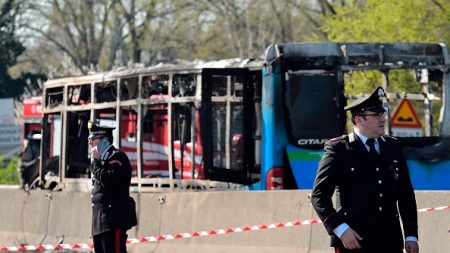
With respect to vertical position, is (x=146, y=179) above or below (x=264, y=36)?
below

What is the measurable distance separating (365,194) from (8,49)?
51.3 metres

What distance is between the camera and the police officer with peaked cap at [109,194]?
1090 cm

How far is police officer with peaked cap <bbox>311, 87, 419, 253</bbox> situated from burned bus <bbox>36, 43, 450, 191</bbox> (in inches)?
347

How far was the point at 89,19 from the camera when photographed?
59.5m

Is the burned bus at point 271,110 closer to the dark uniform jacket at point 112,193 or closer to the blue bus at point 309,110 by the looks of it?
the blue bus at point 309,110

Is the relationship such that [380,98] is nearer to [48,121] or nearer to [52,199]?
[52,199]

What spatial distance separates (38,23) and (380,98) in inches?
2151

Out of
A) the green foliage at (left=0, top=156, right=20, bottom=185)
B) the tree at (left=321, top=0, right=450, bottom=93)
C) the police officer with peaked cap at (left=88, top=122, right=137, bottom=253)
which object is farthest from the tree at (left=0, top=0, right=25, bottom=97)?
the police officer with peaked cap at (left=88, top=122, right=137, bottom=253)

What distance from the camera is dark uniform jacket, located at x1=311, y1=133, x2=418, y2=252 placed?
752 centimetres

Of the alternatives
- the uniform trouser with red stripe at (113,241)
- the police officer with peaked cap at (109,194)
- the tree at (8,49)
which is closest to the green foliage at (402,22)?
the police officer with peaked cap at (109,194)

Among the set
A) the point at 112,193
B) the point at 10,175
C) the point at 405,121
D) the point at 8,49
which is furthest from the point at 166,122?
the point at 8,49

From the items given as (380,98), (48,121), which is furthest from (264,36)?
(380,98)

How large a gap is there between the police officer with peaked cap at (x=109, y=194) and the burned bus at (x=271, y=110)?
5.76 meters

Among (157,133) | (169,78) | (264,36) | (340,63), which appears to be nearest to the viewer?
(340,63)
